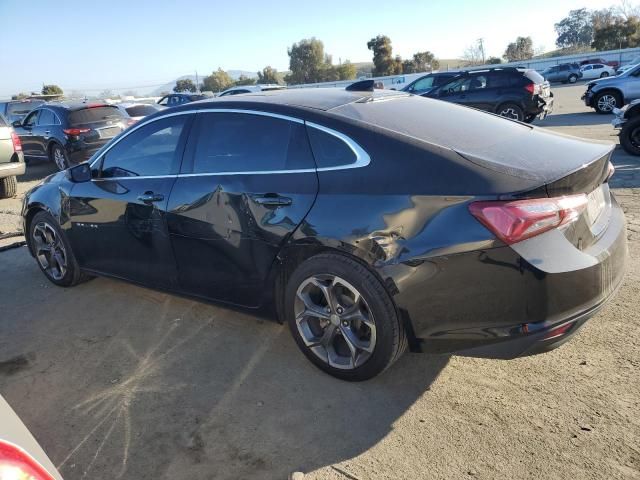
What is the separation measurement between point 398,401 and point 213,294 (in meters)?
1.44

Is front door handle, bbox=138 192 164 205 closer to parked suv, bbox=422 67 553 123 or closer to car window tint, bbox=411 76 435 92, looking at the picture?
parked suv, bbox=422 67 553 123

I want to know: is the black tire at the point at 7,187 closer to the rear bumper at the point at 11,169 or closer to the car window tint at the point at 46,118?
the rear bumper at the point at 11,169

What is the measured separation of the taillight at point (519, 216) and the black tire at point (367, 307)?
0.63 m

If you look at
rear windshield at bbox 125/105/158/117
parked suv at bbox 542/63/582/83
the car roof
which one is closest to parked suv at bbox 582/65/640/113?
rear windshield at bbox 125/105/158/117

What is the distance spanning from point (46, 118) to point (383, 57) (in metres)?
57.3

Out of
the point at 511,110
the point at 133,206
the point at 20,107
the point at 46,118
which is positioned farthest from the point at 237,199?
the point at 20,107

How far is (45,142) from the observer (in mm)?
11828

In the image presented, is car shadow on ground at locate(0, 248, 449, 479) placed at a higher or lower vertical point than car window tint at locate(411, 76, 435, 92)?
lower

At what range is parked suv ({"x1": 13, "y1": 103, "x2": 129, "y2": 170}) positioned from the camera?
1133 cm

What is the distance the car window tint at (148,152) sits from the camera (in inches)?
143

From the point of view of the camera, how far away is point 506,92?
14.1 metres

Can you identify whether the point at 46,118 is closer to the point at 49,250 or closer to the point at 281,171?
the point at 49,250

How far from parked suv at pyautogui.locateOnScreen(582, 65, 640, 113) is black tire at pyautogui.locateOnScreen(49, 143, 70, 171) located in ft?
47.8

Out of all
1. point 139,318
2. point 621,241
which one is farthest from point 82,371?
point 621,241
